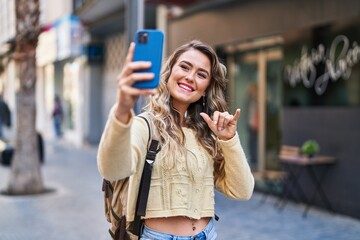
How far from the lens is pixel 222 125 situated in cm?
241

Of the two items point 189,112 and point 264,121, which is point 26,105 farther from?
point 189,112

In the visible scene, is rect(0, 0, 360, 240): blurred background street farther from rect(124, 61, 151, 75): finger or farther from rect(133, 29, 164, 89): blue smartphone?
rect(124, 61, 151, 75): finger

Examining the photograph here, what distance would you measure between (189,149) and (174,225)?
0.35m

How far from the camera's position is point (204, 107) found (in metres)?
2.60

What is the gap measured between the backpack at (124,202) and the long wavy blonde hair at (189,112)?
0.08 metres

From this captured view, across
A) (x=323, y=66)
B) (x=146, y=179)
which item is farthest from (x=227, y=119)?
(x=323, y=66)

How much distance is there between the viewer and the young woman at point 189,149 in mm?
2354

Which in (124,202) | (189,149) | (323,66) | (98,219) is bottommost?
(98,219)

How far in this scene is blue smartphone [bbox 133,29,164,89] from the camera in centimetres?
182

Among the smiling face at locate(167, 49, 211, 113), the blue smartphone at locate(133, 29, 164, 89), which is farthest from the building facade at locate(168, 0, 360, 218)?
the blue smartphone at locate(133, 29, 164, 89)

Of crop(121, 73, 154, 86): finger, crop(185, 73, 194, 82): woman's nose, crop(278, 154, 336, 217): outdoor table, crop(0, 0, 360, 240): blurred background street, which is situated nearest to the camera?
crop(121, 73, 154, 86): finger

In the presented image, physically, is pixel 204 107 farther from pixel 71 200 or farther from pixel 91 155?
pixel 91 155

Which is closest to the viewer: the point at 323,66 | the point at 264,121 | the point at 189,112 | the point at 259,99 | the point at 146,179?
the point at 146,179

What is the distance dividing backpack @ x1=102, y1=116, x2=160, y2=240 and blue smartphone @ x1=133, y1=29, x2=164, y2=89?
1.71 feet
